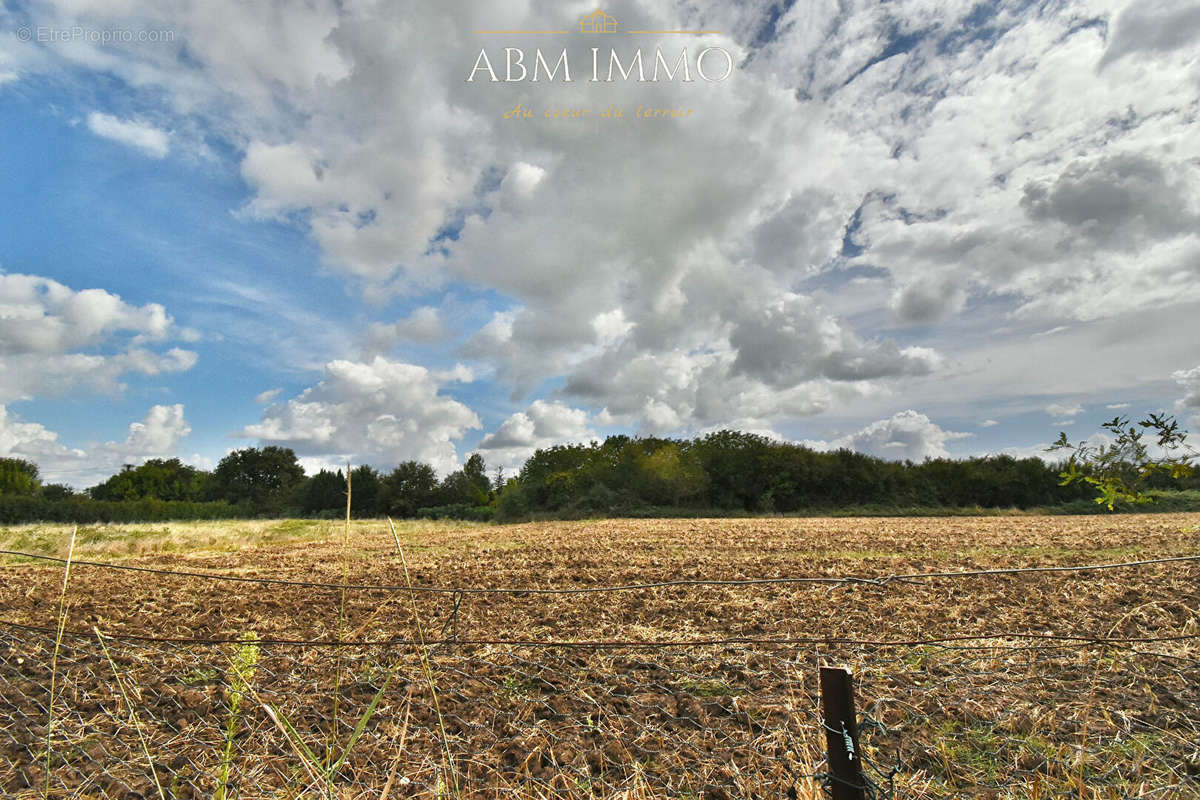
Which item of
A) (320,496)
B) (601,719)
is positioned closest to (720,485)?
(320,496)

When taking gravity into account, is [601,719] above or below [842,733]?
below

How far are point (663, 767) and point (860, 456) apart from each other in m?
44.0

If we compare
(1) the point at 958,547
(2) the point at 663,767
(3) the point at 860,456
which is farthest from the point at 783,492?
(2) the point at 663,767

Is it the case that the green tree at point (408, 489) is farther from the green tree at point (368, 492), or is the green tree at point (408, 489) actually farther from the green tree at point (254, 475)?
the green tree at point (254, 475)

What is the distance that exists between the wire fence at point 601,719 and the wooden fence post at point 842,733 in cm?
2

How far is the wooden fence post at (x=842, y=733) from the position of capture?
2.16m

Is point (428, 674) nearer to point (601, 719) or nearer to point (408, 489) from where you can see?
point (601, 719)

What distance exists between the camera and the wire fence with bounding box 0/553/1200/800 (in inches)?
131

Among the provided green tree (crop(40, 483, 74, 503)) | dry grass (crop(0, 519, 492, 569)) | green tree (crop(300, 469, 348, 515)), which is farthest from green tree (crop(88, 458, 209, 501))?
dry grass (crop(0, 519, 492, 569))

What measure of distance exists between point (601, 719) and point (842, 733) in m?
2.40

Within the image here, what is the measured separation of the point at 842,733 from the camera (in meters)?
2.17

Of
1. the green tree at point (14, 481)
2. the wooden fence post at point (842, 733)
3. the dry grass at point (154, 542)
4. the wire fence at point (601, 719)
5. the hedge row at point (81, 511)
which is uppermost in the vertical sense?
the green tree at point (14, 481)

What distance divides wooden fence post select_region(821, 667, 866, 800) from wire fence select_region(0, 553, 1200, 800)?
0.02 meters

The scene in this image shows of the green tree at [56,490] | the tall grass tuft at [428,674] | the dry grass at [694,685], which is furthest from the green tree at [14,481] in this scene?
the tall grass tuft at [428,674]
